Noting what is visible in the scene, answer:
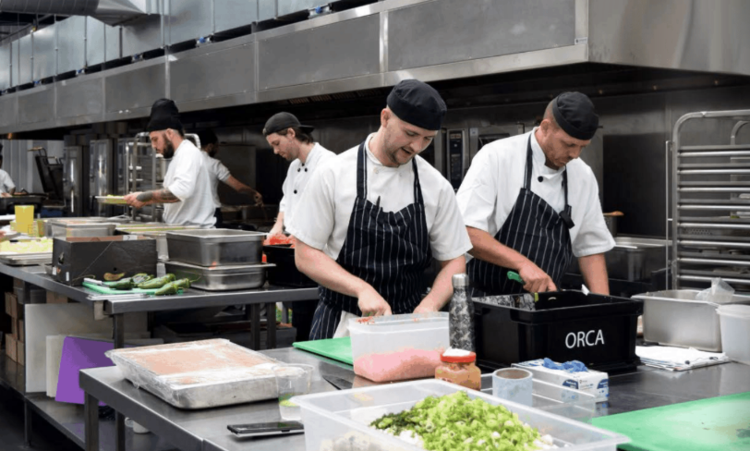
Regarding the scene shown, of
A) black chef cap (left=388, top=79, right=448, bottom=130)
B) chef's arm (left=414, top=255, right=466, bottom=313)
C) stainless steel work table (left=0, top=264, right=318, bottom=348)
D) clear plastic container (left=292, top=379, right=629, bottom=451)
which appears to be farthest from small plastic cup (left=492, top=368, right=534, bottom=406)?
stainless steel work table (left=0, top=264, right=318, bottom=348)

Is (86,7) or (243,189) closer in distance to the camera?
(243,189)

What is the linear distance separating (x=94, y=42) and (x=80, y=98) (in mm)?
745

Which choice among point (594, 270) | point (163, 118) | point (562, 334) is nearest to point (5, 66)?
point (163, 118)

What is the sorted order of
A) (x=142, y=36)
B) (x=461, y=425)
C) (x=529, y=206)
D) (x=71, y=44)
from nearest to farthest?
1. (x=461, y=425)
2. (x=529, y=206)
3. (x=142, y=36)
4. (x=71, y=44)

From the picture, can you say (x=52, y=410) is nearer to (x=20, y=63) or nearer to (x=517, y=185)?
A: (x=517, y=185)

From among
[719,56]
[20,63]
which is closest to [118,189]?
[20,63]

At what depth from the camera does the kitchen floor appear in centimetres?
440

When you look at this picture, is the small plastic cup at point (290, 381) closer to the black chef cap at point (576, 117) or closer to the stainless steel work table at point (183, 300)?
the black chef cap at point (576, 117)

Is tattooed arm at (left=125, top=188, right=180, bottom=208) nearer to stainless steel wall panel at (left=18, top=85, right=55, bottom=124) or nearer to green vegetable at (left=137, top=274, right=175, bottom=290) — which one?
green vegetable at (left=137, top=274, right=175, bottom=290)

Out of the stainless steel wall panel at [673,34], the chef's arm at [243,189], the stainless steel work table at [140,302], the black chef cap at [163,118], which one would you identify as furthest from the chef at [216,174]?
the stainless steel wall panel at [673,34]

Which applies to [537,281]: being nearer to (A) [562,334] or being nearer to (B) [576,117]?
(B) [576,117]

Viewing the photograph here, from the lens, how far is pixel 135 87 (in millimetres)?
8805

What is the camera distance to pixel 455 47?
16.0ft

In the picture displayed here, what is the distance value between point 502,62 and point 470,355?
10.1 ft
